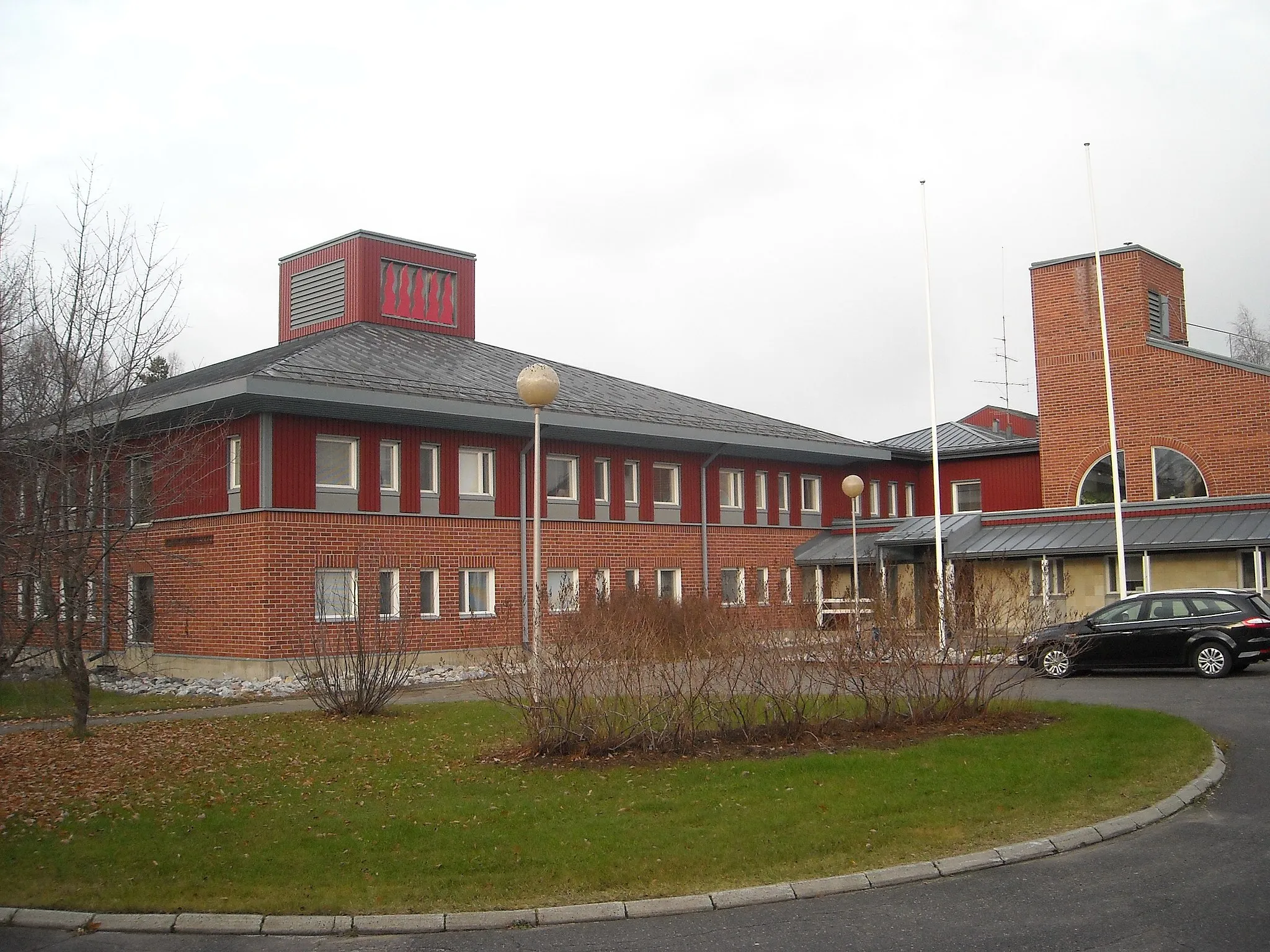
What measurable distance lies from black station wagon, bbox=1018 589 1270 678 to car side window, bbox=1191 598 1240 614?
10 mm

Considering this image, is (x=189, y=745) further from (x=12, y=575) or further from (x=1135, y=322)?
(x=1135, y=322)

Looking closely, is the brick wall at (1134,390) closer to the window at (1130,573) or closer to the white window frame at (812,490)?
the window at (1130,573)

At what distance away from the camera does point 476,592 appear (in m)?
27.8

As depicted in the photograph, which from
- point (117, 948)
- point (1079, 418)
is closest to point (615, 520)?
point (1079, 418)

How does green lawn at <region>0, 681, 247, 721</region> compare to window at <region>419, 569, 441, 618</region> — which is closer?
green lawn at <region>0, 681, 247, 721</region>

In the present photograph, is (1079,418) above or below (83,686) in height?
above

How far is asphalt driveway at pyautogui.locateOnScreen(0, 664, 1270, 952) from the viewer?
6.80m

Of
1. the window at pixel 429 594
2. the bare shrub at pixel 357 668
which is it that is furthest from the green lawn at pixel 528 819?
the window at pixel 429 594

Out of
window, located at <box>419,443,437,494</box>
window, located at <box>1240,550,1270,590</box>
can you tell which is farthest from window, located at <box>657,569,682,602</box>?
window, located at <box>1240,550,1270,590</box>

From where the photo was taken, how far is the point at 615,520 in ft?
102

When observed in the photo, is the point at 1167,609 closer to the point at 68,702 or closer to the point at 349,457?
the point at 349,457

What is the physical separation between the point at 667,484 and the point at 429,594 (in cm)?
893

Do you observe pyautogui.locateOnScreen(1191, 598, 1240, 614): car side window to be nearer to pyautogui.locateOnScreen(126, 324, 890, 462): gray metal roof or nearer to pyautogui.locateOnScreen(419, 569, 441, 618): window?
pyautogui.locateOnScreen(126, 324, 890, 462): gray metal roof

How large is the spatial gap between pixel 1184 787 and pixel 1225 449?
76.2 feet
